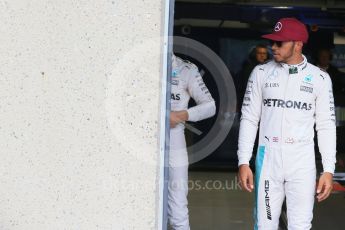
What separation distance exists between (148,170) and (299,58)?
1.12 meters

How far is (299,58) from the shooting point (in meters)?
3.59

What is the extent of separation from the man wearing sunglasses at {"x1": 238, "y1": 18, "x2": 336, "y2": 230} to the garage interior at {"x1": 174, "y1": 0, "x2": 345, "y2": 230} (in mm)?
2262

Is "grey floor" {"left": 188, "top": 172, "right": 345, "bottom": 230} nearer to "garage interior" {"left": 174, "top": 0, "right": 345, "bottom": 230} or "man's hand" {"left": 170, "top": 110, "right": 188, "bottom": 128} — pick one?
"garage interior" {"left": 174, "top": 0, "right": 345, "bottom": 230}

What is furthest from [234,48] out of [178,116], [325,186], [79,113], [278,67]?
[79,113]

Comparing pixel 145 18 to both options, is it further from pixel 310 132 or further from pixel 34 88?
pixel 310 132

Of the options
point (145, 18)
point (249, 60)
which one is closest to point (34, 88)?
point (145, 18)

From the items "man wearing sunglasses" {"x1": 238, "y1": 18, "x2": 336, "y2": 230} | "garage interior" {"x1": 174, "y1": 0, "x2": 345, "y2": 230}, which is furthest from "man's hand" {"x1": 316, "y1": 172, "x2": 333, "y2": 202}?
"garage interior" {"x1": 174, "y1": 0, "x2": 345, "y2": 230}

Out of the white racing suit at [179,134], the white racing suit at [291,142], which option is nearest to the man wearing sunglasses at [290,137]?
the white racing suit at [291,142]

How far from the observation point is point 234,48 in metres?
7.96

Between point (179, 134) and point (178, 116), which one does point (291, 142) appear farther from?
point (179, 134)

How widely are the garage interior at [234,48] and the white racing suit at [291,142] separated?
2257 millimetres

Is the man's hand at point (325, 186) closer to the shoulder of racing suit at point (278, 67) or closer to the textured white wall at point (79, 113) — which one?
the shoulder of racing suit at point (278, 67)

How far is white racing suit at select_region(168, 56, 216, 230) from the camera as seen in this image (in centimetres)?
432

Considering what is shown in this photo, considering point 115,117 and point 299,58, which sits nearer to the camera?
point 115,117
